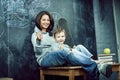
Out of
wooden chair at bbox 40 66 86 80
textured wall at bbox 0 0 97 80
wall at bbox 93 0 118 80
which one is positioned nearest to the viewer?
wooden chair at bbox 40 66 86 80

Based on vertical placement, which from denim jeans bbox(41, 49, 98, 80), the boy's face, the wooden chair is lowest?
the wooden chair

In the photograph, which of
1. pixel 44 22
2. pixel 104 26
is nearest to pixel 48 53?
pixel 44 22

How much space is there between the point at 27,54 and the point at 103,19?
1594 mm

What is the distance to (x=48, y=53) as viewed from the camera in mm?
2527

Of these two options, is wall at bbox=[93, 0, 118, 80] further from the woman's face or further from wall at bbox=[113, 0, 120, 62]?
the woman's face

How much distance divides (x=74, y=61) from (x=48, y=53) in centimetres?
42

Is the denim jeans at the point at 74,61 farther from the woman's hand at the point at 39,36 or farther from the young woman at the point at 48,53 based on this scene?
the woman's hand at the point at 39,36

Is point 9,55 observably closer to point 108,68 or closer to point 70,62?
point 70,62

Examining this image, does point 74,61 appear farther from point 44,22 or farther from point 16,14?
point 16,14

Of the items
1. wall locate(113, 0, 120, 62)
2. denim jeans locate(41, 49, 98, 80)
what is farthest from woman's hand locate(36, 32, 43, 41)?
wall locate(113, 0, 120, 62)

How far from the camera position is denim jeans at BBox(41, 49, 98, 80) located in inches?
85.4

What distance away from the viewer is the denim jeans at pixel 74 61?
7.12 ft

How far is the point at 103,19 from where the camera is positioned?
3871 mm

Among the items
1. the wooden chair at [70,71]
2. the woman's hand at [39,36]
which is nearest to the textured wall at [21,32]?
the woman's hand at [39,36]
